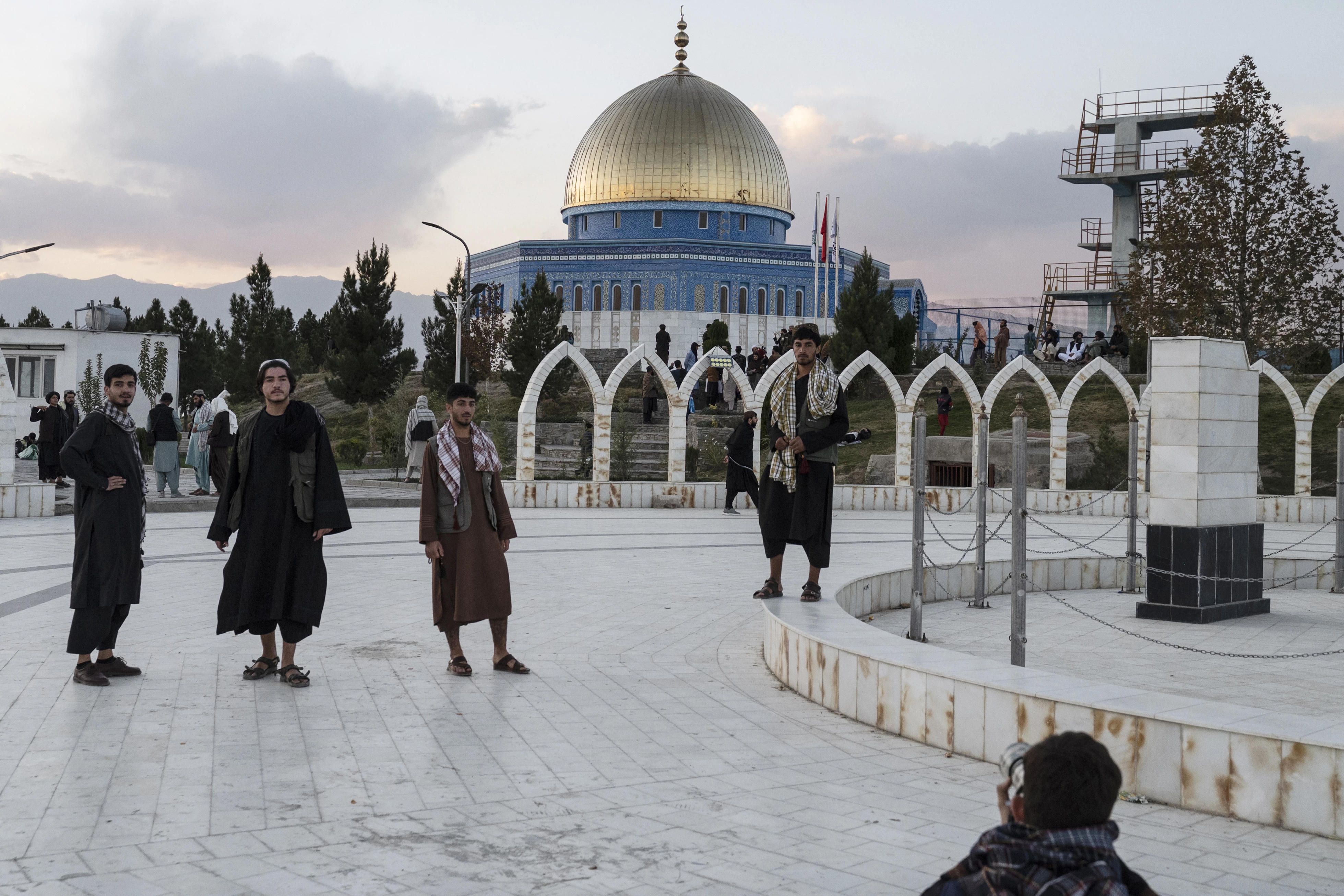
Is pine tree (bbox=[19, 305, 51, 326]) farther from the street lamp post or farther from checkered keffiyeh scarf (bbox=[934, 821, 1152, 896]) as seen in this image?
checkered keffiyeh scarf (bbox=[934, 821, 1152, 896])

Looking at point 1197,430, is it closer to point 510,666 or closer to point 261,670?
point 510,666

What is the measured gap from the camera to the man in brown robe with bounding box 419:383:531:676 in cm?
616

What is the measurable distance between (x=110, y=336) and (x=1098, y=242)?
28.8m

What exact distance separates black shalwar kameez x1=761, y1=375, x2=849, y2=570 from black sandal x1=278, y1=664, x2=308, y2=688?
2.76 m

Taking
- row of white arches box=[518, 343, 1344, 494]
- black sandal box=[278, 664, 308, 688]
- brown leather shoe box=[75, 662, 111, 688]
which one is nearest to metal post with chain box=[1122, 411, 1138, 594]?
row of white arches box=[518, 343, 1344, 494]

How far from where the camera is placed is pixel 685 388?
18.7 meters

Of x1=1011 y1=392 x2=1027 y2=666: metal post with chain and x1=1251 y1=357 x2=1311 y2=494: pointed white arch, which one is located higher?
x1=1251 y1=357 x2=1311 y2=494: pointed white arch

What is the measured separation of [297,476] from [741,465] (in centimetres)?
1172

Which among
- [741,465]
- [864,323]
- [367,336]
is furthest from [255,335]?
[741,465]

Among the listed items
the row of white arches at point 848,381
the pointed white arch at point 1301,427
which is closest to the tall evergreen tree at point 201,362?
the row of white arches at point 848,381

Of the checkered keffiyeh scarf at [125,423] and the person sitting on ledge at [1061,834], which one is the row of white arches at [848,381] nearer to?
the checkered keffiyeh scarf at [125,423]

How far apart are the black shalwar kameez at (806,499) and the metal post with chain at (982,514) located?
54.6 inches

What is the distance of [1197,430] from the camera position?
360 inches

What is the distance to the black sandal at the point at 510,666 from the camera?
6.33 metres
